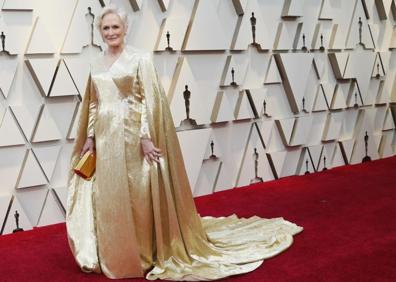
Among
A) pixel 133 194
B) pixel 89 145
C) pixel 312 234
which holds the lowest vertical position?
pixel 312 234

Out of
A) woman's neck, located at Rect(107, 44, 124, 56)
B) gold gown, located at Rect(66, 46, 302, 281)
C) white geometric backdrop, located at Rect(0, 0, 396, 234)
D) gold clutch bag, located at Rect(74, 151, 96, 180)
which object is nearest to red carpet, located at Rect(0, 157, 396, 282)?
gold gown, located at Rect(66, 46, 302, 281)

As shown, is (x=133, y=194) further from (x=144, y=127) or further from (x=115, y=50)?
(x=115, y=50)

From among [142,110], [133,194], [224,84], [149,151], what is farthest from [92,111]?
[224,84]

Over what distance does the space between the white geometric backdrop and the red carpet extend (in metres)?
0.31

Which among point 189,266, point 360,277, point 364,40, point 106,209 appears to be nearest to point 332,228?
point 360,277

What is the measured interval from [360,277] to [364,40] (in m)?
3.83

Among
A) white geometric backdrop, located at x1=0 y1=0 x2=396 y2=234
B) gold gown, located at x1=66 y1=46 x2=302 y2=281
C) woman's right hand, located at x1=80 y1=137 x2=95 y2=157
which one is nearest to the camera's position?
gold gown, located at x1=66 y1=46 x2=302 y2=281

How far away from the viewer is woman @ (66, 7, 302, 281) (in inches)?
109

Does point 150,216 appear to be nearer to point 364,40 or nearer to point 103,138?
point 103,138

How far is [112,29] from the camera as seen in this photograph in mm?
2799

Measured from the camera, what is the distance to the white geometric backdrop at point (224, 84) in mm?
3859

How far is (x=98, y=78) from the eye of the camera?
9.34ft

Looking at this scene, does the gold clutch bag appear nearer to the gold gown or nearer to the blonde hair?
the gold gown

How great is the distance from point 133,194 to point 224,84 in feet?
7.23
